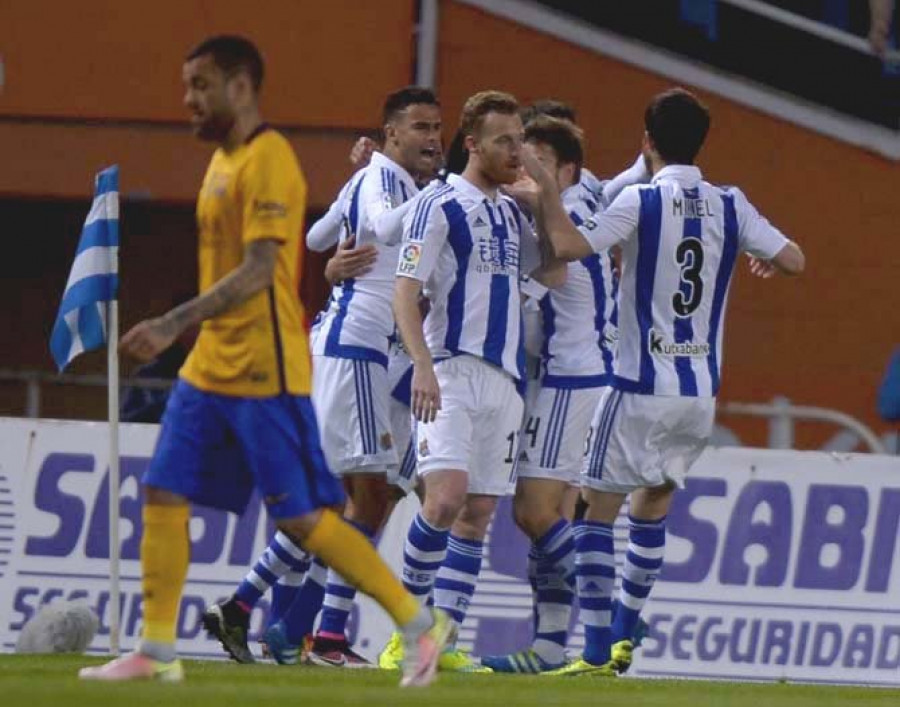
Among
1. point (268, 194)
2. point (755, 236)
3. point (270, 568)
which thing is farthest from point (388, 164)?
point (268, 194)

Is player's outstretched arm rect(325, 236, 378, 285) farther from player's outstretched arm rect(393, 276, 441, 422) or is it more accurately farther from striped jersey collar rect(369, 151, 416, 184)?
player's outstretched arm rect(393, 276, 441, 422)

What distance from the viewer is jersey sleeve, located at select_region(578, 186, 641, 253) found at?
388 inches

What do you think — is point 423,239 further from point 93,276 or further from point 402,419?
point 93,276

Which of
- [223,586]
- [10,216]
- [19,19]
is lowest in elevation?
[223,586]

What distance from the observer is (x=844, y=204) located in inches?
622

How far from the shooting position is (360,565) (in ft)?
26.1

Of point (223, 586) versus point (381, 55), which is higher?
point (381, 55)

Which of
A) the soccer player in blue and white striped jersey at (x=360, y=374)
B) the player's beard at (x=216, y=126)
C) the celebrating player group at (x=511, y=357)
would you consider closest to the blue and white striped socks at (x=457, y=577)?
the celebrating player group at (x=511, y=357)

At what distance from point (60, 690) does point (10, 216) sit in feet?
36.7

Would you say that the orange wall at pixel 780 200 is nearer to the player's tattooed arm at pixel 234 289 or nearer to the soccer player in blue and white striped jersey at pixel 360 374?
the soccer player in blue and white striped jersey at pixel 360 374

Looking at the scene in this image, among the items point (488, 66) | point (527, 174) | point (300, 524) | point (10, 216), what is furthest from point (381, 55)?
point (300, 524)

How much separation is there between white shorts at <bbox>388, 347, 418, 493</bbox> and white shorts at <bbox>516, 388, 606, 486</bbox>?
50 centimetres

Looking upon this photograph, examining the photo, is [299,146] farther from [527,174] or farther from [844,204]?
[527,174]

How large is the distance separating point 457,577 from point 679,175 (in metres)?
1.81
